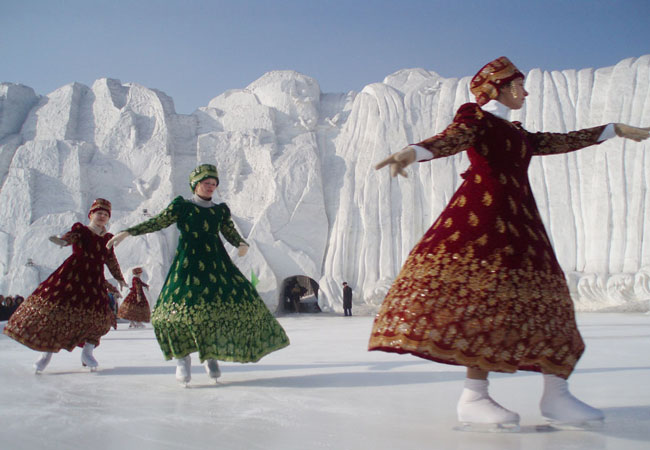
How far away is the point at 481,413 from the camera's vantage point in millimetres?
1902

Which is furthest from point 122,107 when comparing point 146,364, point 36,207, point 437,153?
point 437,153

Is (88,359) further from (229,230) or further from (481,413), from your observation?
(481,413)

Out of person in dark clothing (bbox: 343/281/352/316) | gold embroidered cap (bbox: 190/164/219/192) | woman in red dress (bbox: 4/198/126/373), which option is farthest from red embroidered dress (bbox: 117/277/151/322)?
gold embroidered cap (bbox: 190/164/219/192)

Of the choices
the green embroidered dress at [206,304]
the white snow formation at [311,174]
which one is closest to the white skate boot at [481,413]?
the green embroidered dress at [206,304]

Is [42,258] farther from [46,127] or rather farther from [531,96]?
[531,96]

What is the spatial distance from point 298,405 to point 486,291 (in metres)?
1.05

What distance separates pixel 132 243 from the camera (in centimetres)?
1534

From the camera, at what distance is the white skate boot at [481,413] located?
6.16 feet

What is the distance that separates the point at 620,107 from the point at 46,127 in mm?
16315

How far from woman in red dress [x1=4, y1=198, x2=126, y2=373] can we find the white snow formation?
396 inches

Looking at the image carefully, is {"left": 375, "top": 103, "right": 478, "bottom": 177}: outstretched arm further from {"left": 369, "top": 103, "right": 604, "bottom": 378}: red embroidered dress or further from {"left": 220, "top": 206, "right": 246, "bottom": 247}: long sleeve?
{"left": 220, "top": 206, "right": 246, "bottom": 247}: long sleeve

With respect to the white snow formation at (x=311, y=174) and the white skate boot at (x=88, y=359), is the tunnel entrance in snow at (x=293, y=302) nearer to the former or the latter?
the white snow formation at (x=311, y=174)

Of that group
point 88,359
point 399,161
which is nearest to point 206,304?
point 88,359

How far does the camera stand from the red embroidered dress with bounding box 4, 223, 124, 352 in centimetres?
375
